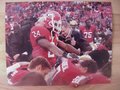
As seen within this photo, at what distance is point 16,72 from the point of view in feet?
3.16

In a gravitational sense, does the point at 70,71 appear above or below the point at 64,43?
below

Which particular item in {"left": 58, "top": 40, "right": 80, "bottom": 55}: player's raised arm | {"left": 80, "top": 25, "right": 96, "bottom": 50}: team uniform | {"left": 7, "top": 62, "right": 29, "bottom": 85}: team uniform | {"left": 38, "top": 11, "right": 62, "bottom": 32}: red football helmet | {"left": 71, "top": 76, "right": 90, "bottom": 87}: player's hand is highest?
{"left": 38, "top": 11, "right": 62, "bottom": 32}: red football helmet

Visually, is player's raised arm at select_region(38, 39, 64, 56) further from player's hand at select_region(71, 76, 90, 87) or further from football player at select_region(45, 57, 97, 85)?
player's hand at select_region(71, 76, 90, 87)

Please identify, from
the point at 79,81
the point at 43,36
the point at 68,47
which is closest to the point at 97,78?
the point at 79,81

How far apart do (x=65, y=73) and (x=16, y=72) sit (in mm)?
235

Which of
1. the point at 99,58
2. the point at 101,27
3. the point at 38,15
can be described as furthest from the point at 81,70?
the point at 38,15

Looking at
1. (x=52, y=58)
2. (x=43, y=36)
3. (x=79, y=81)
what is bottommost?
(x=79, y=81)

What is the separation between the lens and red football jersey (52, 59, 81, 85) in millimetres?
973

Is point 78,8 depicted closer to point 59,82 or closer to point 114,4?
point 114,4

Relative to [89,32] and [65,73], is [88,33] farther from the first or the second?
[65,73]

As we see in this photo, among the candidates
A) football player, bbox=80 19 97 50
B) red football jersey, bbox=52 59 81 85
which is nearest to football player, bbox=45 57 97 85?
red football jersey, bbox=52 59 81 85

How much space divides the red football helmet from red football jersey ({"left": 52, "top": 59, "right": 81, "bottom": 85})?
0.17 metres

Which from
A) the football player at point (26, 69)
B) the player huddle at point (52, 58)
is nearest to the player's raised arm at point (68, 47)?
the player huddle at point (52, 58)

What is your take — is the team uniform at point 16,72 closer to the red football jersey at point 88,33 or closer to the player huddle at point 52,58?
the player huddle at point 52,58
